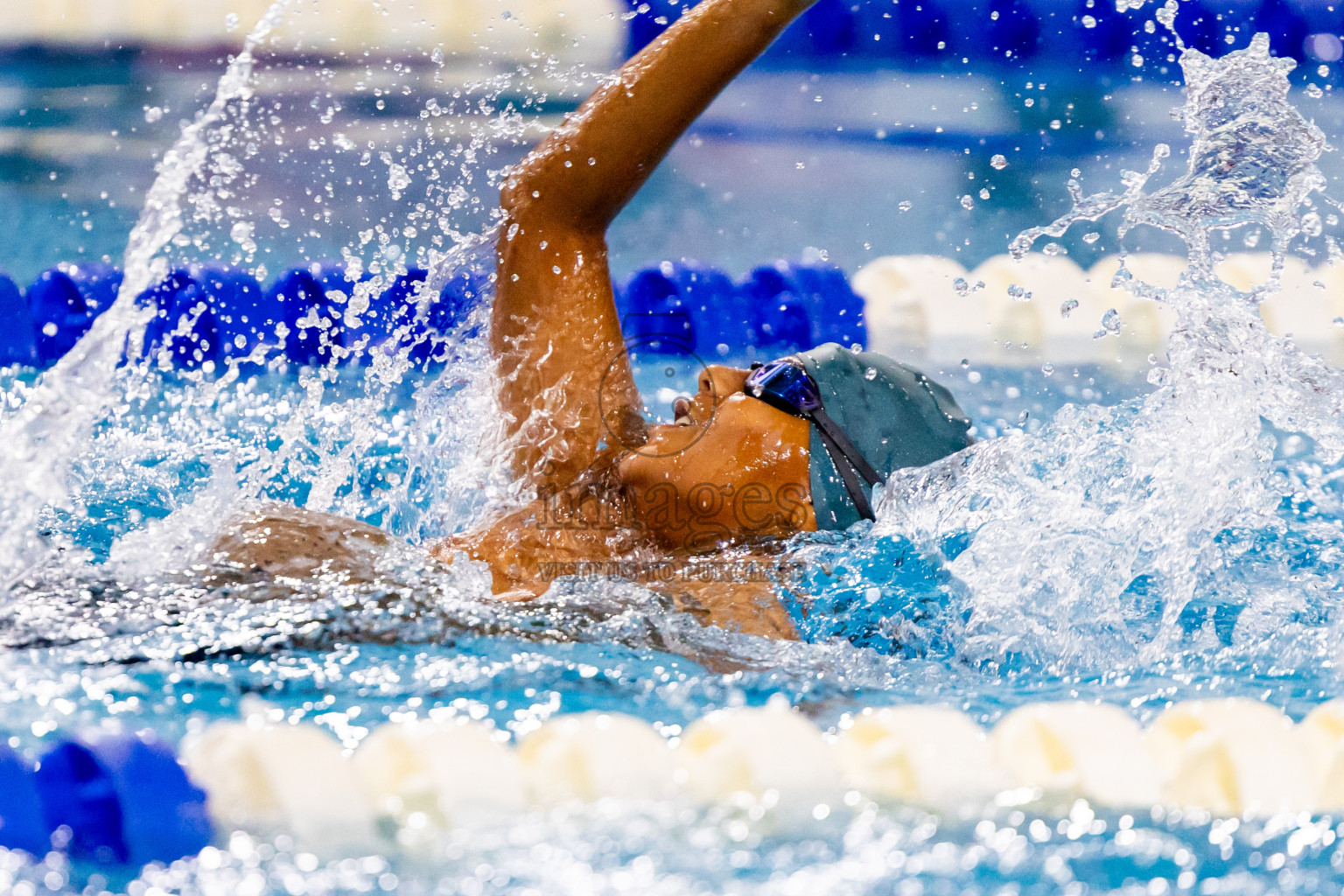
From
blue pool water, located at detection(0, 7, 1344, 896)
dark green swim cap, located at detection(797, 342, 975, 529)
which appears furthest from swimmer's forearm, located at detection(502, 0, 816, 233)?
dark green swim cap, located at detection(797, 342, 975, 529)

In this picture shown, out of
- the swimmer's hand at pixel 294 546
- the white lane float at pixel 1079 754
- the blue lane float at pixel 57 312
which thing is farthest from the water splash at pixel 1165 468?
the blue lane float at pixel 57 312

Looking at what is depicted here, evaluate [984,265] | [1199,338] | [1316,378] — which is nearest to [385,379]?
[1199,338]

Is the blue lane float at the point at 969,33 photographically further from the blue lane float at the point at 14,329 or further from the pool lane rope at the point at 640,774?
the pool lane rope at the point at 640,774

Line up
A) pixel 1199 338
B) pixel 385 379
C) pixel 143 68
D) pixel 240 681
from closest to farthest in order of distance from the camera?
1. pixel 240 681
2. pixel 1199 338
3. pixel 385 379
4. pixel 143 68

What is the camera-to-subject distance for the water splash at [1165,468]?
63.6 inches

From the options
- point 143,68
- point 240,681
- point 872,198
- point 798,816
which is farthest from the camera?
point 143,68

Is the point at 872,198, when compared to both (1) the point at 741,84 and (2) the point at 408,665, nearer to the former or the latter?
(1) the point at 741,84

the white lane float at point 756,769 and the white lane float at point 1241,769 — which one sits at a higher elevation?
the white lane float at point 756,769

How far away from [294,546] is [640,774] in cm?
58

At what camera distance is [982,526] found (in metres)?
1.71

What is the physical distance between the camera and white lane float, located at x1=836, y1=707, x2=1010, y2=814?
1137 mm

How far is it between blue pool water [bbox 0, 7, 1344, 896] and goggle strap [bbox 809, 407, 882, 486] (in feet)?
0.17

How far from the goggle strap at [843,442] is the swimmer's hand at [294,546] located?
59cm

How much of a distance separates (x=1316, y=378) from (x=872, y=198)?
3.04 metres
